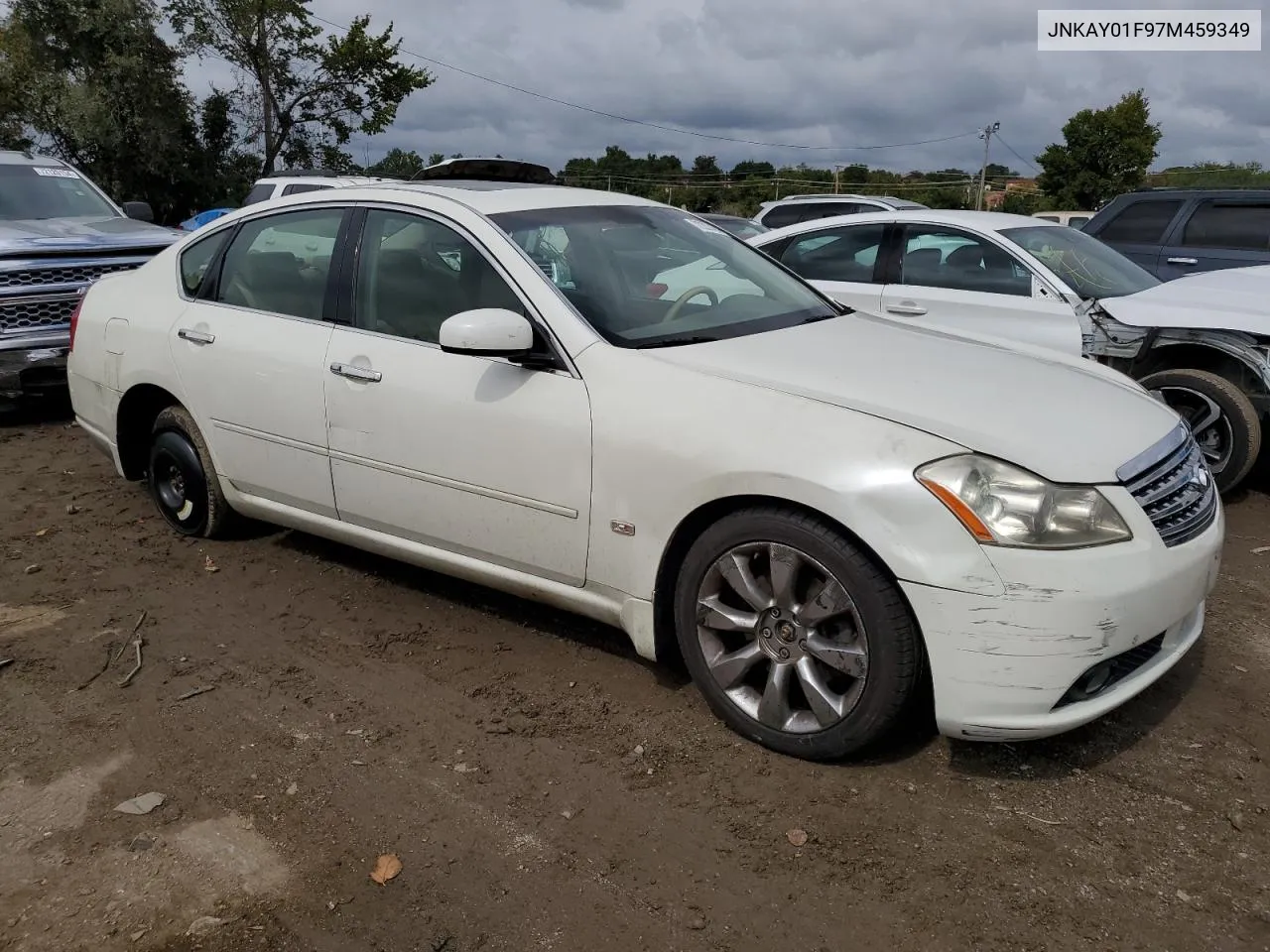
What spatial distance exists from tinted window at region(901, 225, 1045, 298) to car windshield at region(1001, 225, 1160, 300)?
0.52 ft

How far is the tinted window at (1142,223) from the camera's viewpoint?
29.5 ft

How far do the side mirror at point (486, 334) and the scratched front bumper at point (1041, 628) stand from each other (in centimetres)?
146

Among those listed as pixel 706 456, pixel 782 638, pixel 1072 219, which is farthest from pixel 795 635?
pixel 1072 219

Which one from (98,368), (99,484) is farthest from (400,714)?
(99,484)

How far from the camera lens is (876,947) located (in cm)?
226

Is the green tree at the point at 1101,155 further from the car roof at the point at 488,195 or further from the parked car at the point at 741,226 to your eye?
the car roof at the point at 488,195

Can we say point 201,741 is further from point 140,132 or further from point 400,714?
point 140,132

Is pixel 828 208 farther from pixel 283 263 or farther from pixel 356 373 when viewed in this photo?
pixel 356 373


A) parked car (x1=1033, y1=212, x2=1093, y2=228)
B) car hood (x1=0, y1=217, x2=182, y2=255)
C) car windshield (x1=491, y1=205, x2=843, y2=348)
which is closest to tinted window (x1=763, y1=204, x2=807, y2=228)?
parked car (x1=1033, y1=212, x2=1093, y2=228)

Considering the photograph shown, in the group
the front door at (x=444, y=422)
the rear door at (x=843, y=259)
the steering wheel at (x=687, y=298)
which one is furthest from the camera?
the rear door at (x=843, y=259)

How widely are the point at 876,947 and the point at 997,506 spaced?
113 cm

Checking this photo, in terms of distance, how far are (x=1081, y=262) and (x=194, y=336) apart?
5352 millimetres

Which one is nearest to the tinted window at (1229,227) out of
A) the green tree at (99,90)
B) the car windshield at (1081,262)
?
the car windshield at (1081,262)

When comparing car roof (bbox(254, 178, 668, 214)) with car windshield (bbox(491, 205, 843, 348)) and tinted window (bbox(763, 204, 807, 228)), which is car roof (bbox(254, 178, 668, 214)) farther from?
tinted window (bbox(763, 204, 807, 228))
